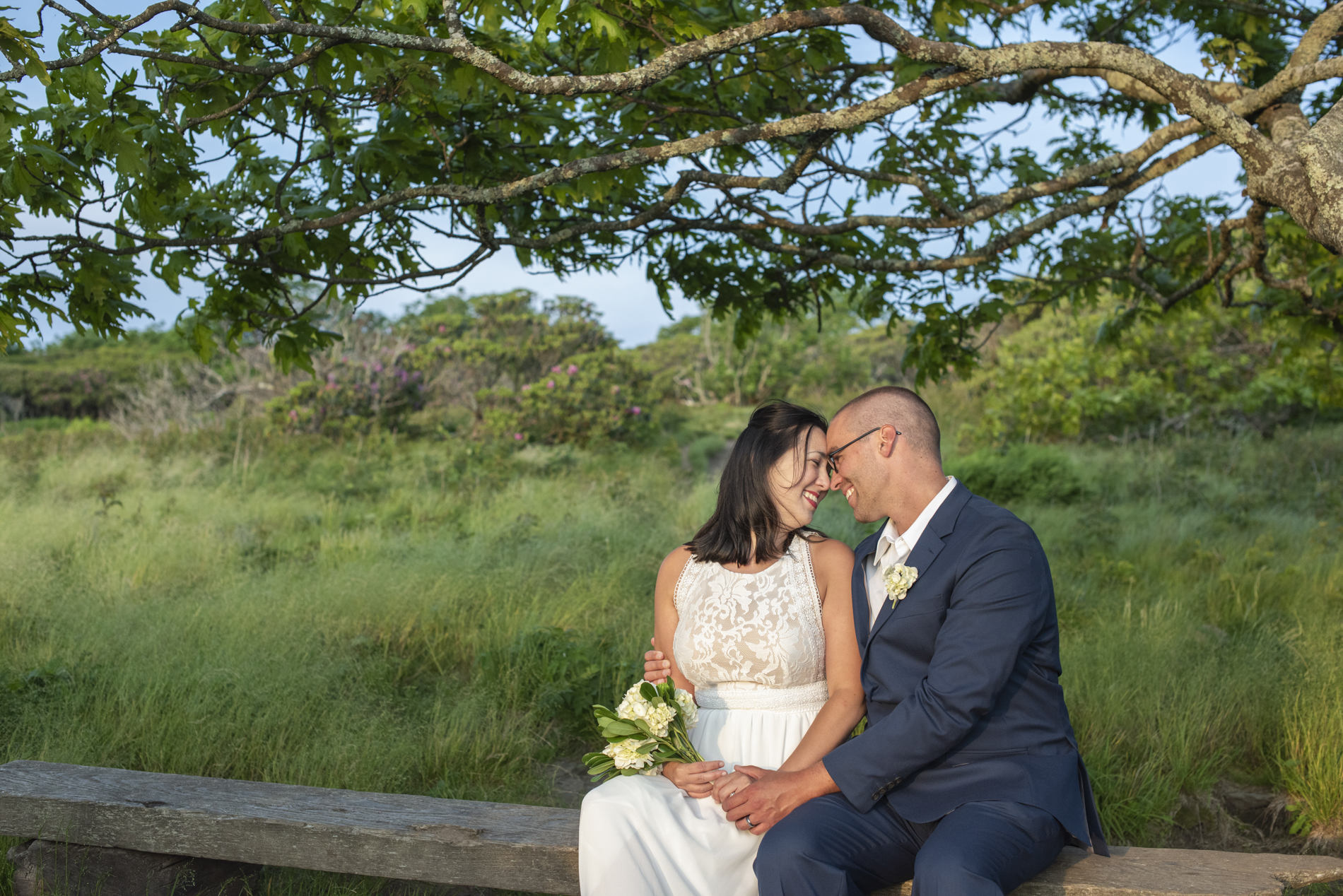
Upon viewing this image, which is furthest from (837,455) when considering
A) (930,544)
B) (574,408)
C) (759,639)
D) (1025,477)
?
(574,408)

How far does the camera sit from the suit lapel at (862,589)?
285 centimetres

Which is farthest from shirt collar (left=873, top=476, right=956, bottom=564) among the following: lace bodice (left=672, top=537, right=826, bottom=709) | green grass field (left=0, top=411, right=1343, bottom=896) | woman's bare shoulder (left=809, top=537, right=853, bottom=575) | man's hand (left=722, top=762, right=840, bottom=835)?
green grass field (left=0, top=411, right=1343, bottom=896)

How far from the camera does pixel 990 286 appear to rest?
5.56 m

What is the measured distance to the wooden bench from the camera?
100 inches

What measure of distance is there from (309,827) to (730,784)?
1324 millimetres

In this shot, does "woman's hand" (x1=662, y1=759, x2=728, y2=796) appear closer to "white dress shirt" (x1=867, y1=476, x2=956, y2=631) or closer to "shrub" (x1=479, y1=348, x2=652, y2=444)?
"white dress shirt" (x1=867, y1=476, x2=956, y2=631)

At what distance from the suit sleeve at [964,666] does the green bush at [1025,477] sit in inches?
329

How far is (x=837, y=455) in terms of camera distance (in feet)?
9.46

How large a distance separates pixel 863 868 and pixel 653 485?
905 cm

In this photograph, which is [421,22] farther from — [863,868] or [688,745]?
[863,868]

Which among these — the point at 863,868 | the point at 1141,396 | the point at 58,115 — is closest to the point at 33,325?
the point at 58,115

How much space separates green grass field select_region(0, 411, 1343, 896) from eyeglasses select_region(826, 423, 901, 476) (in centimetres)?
215

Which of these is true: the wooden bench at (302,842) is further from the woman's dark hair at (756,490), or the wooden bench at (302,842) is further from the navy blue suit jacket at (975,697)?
the woman's dark hair at (756,490)

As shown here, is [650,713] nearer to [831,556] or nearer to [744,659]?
[744,659]
